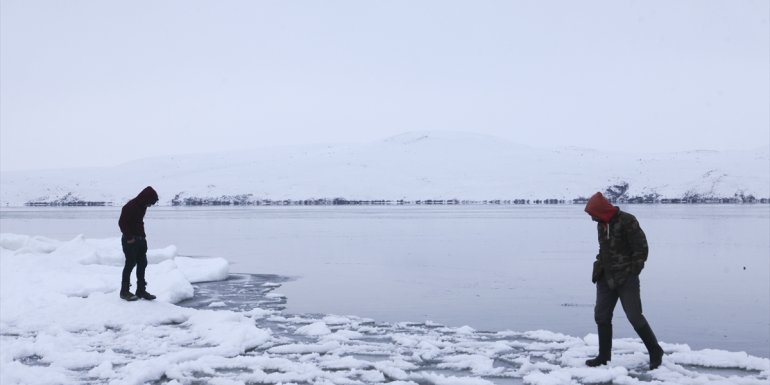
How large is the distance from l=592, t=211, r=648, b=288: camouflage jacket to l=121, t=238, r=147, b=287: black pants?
695 centimetres

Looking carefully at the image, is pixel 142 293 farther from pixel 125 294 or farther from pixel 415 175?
pixel 415 175

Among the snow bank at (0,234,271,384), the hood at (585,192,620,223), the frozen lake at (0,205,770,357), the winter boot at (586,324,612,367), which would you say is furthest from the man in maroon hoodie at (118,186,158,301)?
the winter boot at (586,324,612,367)

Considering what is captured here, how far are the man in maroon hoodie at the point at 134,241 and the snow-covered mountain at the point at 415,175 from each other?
77.0 m

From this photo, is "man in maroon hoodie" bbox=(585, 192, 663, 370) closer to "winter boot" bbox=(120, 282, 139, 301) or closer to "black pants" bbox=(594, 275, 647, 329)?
"black pants" bbox=(594, 275, 647, 329)

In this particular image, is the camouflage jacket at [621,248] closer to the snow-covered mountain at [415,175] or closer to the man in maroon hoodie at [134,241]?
the man in maroon hoodie at [134,241]

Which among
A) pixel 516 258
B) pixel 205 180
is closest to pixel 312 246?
pixel 516 258

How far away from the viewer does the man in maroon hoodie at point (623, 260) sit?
7.32 metres

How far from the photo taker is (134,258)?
11.3m

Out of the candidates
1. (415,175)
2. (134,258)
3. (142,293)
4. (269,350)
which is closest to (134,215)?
(134,258)

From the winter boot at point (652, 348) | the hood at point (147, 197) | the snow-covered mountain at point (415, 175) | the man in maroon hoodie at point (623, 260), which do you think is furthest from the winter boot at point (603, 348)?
the snow-covered mountain at point (415, 175)

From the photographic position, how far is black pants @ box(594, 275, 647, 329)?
740cm

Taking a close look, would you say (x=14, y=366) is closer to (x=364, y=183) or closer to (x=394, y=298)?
(x=394, y=298)

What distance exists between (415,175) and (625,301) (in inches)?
3751

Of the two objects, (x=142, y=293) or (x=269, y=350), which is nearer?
(x=269, y=350)
